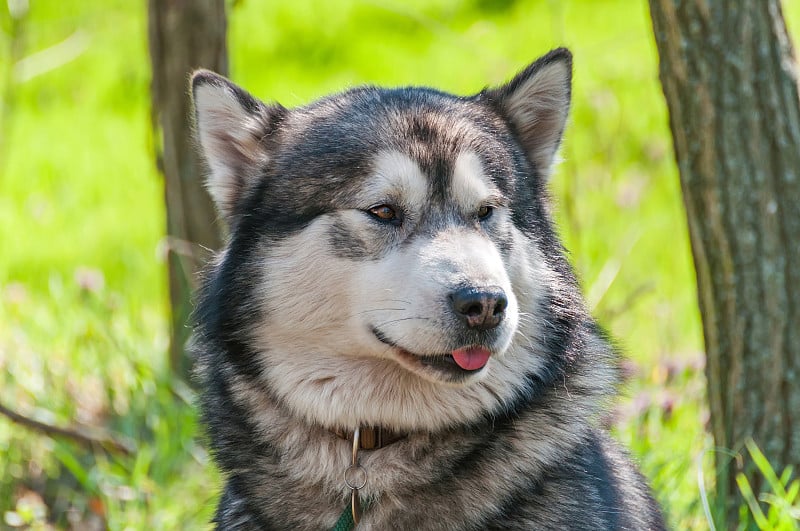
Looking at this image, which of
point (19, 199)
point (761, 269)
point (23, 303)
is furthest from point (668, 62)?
point (19, 199)

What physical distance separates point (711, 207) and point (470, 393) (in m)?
1.39

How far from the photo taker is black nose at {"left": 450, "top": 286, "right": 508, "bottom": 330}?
271cm

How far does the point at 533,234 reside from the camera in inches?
126

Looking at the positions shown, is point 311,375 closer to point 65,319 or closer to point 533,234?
A: point 533,234

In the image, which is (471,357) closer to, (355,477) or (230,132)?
(355,477)


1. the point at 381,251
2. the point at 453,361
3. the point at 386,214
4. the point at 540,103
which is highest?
the point at 540,103

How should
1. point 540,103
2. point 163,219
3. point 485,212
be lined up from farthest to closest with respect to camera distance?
point 163,219, point 540,103, point 485,212

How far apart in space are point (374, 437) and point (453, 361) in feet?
1.29

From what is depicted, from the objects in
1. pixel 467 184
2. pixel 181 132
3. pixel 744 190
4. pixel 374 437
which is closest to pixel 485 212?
pixel 467 184

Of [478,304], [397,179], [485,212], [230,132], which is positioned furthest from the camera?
[230,132]

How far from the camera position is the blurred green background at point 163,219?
460cm

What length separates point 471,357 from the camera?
288cm

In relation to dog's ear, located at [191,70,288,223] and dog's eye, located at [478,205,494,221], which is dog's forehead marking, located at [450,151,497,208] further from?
dog's ear, located at [191,70,288,223]

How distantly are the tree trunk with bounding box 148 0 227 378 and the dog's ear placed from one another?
141 cm
